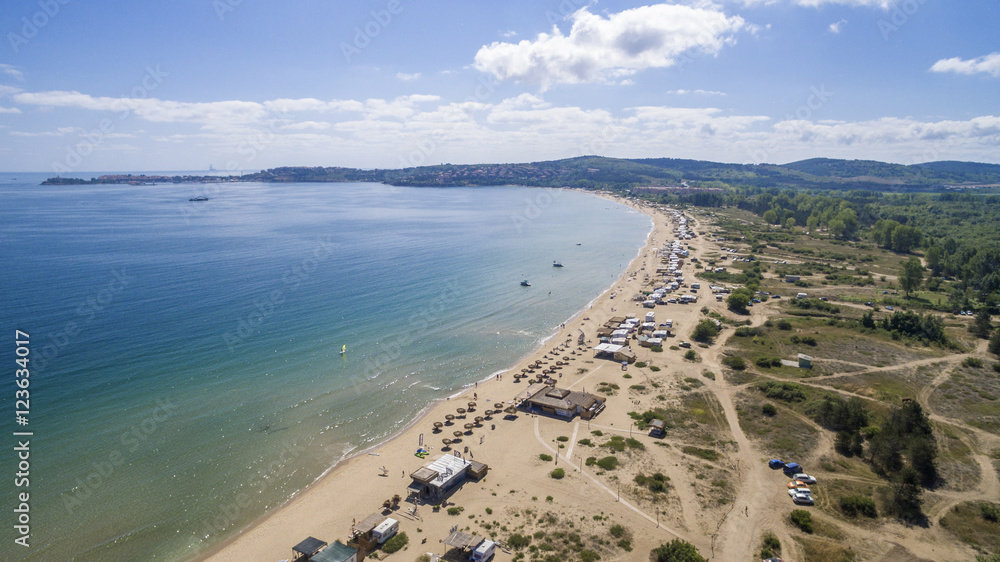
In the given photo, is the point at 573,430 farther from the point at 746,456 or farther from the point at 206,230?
the point at 206,230

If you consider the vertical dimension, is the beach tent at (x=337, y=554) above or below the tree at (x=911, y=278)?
below

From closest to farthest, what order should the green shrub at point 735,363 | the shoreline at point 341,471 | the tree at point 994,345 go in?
1. the shoreline at point 341,471
2. the green shrub at point 735,363
3. the tree at point 994,345

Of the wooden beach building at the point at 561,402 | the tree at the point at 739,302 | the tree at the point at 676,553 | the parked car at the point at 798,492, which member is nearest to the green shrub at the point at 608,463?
the wooden beach building at the point at 561,402

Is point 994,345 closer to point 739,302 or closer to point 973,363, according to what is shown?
point 973,363

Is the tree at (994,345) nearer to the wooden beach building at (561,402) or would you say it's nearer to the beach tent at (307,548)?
the wooden beach building at (561,402)

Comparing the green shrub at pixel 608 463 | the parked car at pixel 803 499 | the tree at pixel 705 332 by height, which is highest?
the tree at pixel 705 332

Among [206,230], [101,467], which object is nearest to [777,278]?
[101,467]

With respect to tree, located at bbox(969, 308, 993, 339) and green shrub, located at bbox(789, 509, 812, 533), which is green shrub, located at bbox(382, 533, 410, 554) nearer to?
green shrub, located at bbox(789, 509, 812, 533)
